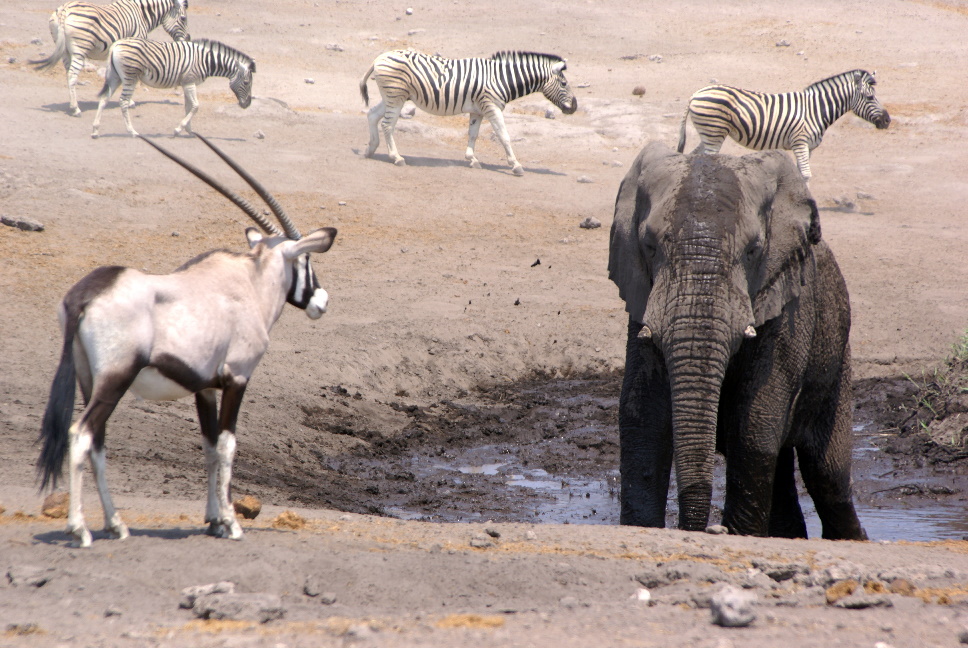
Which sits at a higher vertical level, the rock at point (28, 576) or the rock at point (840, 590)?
the rock at point (840, 590)

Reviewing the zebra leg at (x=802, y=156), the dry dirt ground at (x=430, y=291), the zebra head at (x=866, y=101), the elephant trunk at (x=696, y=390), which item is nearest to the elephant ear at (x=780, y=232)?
the elephant trunk at (x=696, y=390)

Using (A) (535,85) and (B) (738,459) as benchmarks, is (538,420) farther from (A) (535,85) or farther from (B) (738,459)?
(A) (535,85)

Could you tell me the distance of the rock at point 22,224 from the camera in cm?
1155

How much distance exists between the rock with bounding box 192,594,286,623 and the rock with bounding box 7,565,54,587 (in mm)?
653

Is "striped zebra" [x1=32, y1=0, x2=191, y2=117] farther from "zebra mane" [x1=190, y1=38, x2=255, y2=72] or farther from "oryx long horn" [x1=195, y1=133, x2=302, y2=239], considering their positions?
"oryx long horn" [x1=195, y1=133, x2=302, y2=239]

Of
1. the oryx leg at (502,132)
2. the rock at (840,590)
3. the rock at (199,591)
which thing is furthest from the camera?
the oryx leg at (502,132)

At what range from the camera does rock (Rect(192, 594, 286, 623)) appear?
349cm

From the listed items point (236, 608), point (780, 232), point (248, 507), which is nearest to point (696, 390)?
point (780, 232)

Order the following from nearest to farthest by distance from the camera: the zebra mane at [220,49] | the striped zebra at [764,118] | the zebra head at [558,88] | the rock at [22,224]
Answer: the rock at [22,224], the striped zebra at [764,118], the zebra mane at [220,49], the zebra head at [558,88]

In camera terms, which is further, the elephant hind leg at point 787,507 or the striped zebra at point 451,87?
the striped zebra at point 451,87

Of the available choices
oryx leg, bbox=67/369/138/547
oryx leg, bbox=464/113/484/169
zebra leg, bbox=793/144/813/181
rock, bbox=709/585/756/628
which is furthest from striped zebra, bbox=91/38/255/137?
rock, bbox=709/585/756/628

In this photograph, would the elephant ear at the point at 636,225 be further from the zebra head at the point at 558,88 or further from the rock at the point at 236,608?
the zebra head at the point at 558,88

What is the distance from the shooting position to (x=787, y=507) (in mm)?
6785

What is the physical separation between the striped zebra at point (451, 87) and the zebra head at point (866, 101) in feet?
17.1
